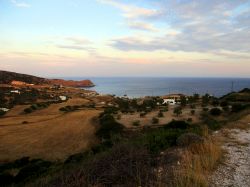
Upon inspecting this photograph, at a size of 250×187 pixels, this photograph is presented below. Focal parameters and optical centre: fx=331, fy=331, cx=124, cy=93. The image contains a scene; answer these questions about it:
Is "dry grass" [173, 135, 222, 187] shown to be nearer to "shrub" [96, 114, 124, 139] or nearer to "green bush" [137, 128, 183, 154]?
"green bush" [137, 128, 183, 154]

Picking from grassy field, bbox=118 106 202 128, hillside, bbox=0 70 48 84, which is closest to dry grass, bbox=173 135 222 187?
grassy field, bbox=118 106 202 128

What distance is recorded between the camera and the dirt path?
6.36m

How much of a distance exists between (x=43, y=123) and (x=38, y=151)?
1255cm

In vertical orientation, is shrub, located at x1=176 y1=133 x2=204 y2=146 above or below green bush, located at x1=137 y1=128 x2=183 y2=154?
above

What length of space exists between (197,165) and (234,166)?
1.25 m

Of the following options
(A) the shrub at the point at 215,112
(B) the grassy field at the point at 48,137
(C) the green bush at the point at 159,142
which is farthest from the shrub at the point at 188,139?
(A) the shrub at the point at 215,112

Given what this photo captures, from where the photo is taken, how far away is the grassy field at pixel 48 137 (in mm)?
26594

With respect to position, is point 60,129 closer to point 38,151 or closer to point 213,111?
point 38,151

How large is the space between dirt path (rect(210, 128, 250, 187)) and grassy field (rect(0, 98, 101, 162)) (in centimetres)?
1632

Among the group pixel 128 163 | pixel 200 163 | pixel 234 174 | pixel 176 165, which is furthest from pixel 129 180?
pixel 234 174

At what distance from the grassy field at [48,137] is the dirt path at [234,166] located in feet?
53.6

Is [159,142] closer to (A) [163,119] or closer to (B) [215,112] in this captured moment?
(A) [163,119]

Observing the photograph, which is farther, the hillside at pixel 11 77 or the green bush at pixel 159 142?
the hillside at pixel 11 77

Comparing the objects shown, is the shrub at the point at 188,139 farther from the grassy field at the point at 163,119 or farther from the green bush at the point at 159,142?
the grassy field at the point at 163,119
